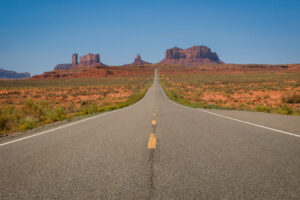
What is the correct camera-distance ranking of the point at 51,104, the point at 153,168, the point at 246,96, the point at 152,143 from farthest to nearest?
the point at 246,96 → the point at 51,104 → the point at 152,143 → the point at 153,168

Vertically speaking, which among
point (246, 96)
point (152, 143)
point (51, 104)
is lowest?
point (51, 104)

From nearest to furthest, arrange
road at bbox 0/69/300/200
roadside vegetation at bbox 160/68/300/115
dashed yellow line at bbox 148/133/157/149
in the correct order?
road at bbox 0/69/300/200 → dashed yellow line at bbox 148/133/157/149 → roadside vegetation at bbox 160/68/300/115

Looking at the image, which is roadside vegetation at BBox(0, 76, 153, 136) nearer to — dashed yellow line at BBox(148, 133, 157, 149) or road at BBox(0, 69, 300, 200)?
road at BBox(0, 69, 300, 200)

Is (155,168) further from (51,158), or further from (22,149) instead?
(22,149)

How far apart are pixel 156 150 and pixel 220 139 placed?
80.7 inches

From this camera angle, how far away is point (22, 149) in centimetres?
465

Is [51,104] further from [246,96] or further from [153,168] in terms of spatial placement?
[246,96]

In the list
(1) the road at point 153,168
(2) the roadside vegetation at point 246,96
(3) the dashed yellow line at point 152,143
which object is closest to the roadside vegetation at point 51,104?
(1) the road at point 153,168

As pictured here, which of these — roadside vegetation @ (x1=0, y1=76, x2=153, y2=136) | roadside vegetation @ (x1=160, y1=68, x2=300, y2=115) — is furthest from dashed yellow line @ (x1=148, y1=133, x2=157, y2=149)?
roadside vegetation @ (x1=160, y1=68, x2=300, y2=115)

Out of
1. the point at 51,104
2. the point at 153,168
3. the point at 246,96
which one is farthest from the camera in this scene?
the point at 246,96

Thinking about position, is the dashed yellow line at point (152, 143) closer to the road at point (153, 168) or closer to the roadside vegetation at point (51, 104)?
the road at point (153, 168)

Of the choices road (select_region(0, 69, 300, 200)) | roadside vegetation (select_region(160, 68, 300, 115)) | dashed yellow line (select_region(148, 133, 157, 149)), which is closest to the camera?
road (select_region(0, 69, 300, 200))

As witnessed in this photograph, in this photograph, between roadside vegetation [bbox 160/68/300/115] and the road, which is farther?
roadside vegetation [bbox 160/68/300/115]

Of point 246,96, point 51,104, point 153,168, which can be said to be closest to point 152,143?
point 153,168
